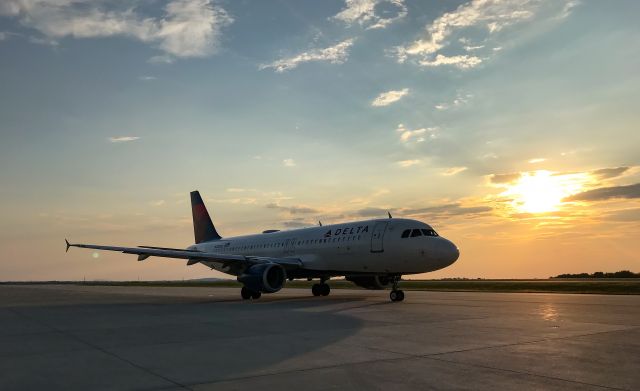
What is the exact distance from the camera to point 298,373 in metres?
7.21

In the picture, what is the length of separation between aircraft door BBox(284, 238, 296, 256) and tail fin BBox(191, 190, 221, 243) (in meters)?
13.0

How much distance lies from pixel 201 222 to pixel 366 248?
71.3ft

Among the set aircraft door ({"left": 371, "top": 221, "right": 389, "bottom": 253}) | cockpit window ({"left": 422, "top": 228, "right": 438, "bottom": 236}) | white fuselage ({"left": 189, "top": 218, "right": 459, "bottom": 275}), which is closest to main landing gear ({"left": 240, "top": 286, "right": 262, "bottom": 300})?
white fuselage ({"left": 189, "top": 218, "right": 459, "bottom": 275})

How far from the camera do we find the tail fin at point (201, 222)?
41875mm

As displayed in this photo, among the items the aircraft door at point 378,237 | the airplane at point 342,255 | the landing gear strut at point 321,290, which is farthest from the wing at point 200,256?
the aircraft door at point 378,237

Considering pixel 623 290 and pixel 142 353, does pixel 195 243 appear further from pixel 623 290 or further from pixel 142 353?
pixel 142 353

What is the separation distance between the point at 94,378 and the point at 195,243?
3657 cm

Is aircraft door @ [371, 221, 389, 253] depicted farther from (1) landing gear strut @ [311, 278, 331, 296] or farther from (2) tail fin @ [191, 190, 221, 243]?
(2) tail fin @ [191, 190, 221, 243]

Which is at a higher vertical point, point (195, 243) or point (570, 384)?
point (195, 243)

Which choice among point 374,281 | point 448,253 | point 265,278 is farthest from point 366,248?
point 265,278

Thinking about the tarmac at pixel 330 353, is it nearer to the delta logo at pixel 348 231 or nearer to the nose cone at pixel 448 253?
the nose cone at pixel 448 253

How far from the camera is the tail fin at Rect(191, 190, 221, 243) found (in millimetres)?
41875

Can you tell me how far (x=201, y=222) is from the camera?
42.8 meters

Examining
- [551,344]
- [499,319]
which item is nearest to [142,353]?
[551,344]
